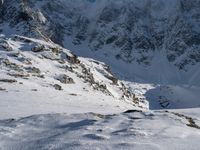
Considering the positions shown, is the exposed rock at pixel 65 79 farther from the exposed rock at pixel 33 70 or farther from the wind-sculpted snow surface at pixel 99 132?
the wind-sculpted snow surface at pixel 99 132

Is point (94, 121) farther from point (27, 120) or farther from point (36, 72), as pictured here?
point (36, 72)

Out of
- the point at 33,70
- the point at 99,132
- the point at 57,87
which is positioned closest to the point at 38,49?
the point at 33,70

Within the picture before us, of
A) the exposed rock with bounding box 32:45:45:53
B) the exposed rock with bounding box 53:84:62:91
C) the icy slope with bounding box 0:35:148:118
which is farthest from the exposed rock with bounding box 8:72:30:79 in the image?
the exposed rock with bounding box 32:45:45:53

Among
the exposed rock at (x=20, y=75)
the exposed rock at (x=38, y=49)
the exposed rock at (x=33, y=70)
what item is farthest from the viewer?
the exposed rock at (x=38, y=49)

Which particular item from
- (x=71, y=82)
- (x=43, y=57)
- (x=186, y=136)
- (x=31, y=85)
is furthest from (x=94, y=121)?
(x=43, y=57)

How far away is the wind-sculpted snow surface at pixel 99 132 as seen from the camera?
55.1 ft

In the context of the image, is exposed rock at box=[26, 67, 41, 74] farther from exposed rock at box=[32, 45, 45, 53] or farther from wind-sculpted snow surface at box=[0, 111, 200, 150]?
wind-sculpted snow surface at box=[0, 111, 200, 150]

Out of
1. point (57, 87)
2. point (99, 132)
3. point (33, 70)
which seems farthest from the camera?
point (33, 70)

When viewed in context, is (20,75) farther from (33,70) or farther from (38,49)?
(38,49)

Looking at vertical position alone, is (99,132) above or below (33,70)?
below

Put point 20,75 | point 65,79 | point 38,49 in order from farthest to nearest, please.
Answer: point 38,49, point 65,79, point 20,75

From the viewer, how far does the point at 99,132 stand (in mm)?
18922

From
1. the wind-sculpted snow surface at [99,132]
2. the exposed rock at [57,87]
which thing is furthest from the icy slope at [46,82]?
the wind-sculpted snow surface at [99,132]

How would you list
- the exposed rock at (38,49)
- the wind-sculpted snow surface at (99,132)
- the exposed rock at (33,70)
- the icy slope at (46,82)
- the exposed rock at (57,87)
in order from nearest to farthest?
the wind-sculpted snow surface at (99,132) → the icy slope at (46,82) → the exposed rock at (57,87) → the exposed rock at (33,70) → the exposed rock at (38,49)
